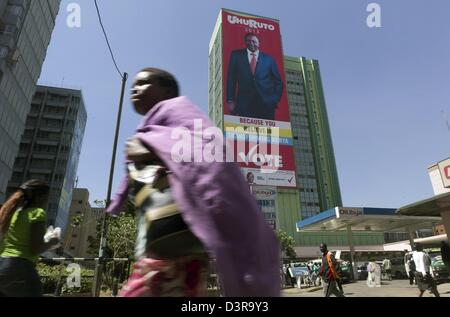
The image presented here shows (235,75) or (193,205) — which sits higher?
(235,75)

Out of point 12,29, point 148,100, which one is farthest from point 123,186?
point 12,29

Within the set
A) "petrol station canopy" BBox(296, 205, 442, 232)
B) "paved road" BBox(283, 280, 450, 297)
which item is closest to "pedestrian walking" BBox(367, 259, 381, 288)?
"paved road" BBox(283, 280, 450, 297)

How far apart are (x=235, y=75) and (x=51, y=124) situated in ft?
125

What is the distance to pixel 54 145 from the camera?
64.2 metres

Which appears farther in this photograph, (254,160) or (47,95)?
(47,95)

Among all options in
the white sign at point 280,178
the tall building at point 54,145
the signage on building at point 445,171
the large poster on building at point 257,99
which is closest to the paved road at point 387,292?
the signage on building at point 445,171

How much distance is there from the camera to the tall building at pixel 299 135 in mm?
59156

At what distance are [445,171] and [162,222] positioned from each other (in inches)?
595

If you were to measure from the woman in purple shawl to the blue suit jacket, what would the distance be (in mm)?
56539

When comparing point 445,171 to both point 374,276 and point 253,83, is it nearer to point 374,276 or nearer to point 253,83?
point 374,276
